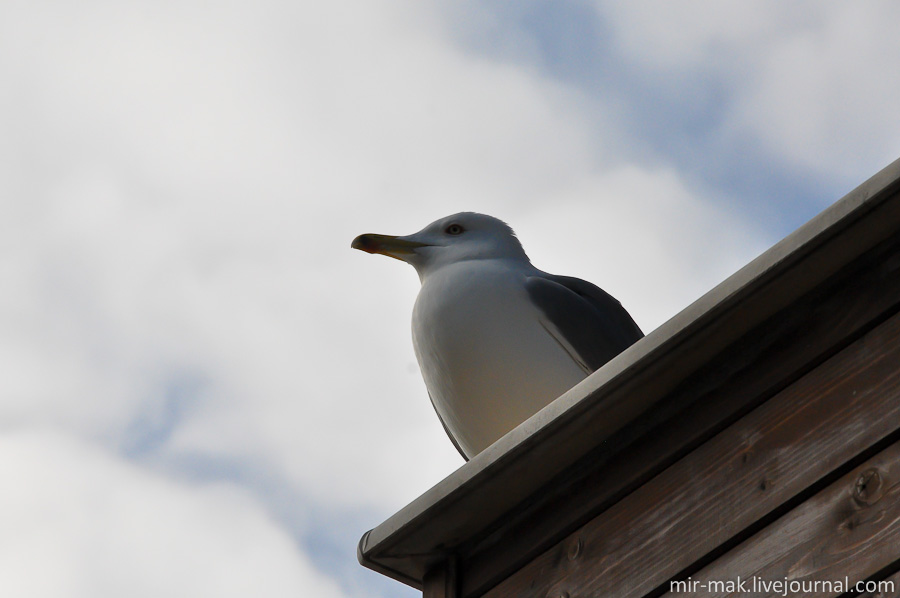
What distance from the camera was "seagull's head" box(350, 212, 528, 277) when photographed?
5000mm

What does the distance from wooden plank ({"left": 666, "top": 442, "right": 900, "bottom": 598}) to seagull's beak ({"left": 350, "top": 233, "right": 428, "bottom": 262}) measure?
108 inches

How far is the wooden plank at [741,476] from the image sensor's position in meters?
2.46

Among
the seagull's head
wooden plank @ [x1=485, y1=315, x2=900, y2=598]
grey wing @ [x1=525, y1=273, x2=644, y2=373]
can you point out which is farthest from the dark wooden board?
the seagull's head

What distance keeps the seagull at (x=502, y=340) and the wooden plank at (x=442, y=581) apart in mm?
1316

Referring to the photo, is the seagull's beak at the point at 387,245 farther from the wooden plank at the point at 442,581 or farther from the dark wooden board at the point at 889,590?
the dark wooden board at the point at 889,590

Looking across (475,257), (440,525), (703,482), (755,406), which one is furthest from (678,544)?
(475,257)

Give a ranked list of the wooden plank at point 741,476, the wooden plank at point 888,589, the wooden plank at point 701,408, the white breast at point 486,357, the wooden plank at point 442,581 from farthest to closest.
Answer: the white breast at point 486,357 < the wooden plank at point 442,581 < the wooden plank at point 701,408 < the wooden plank at point 741,476 < the wooden plank at point 888,589

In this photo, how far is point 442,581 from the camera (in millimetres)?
3078

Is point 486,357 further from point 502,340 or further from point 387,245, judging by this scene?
point 387,245

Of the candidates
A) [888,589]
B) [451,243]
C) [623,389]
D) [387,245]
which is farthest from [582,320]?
[888,589]

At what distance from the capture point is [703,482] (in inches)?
104

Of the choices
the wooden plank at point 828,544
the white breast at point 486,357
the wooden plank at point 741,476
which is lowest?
the wooden plank at point 828,544

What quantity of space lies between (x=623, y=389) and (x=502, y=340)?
1682 mm

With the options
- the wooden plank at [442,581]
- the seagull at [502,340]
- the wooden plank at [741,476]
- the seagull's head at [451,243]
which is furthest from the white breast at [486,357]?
the wooden plank at [741,476]
